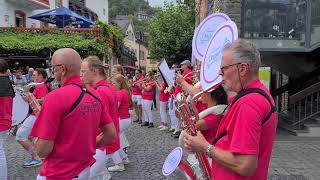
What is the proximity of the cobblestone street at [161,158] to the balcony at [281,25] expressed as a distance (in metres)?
2.35

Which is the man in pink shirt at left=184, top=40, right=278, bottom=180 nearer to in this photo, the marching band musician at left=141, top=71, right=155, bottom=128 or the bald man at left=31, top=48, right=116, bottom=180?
the bald man at left=31, top=48, right=116, bottom=180

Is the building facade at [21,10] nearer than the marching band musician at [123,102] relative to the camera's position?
No

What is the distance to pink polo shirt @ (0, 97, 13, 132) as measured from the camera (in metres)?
6.26

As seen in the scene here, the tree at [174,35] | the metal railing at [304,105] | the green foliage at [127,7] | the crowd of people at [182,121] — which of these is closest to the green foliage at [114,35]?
the tree at [174,35]

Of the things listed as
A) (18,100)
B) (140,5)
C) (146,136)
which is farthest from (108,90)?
(140,5)

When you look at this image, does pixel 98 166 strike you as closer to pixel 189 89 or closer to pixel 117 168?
pixel 189 89

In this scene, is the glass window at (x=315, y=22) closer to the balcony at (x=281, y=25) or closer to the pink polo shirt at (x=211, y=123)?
the balcony at (x=281, y=25)

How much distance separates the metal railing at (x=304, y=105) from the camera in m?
12.0

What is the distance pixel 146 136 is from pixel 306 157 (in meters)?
4.38

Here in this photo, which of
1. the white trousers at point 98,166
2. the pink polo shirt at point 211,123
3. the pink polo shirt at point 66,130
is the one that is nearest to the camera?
the pink polo shirt at point 66,130

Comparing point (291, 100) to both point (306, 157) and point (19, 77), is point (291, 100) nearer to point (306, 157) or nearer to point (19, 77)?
point (306, 157)

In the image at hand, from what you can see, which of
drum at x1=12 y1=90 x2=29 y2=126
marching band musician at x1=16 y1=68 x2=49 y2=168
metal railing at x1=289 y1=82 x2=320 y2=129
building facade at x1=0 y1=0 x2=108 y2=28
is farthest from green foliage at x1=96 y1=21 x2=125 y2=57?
drum at x1=12 y1=90 x2=29 y2=126

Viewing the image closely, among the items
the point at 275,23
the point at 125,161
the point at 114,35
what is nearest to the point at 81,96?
the point at 125,161

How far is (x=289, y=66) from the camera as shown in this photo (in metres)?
14.7
